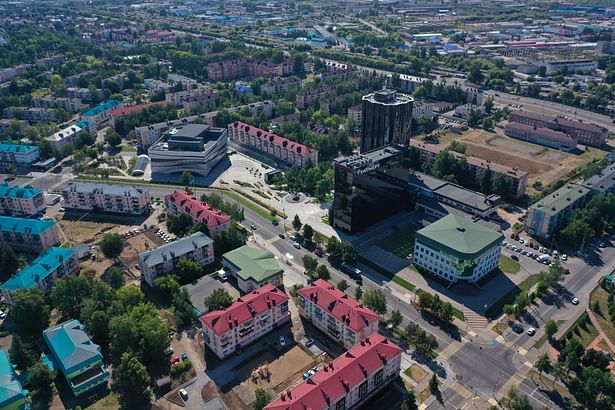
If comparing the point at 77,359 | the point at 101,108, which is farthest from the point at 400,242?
the point at 101,108

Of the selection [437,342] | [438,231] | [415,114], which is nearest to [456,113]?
[415,114]

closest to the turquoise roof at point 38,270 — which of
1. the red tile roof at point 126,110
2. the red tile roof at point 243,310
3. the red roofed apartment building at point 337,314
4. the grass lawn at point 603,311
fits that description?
A: the red tile roof at point 243,310

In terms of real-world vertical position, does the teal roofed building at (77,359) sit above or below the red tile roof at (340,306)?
below

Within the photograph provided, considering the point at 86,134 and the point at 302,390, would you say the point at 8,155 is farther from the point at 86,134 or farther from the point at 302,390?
the point at 302,390

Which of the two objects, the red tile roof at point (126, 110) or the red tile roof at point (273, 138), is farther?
the red tile roof at point (126, 110)

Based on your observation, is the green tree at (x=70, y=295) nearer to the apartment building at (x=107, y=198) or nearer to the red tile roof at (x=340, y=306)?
the apartment building at (x=107, y=198)

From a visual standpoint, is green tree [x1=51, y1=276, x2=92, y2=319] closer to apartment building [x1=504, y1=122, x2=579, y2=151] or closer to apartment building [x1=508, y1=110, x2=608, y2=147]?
apartment building [x1=504, y1=122, x2=579, y2=151]
